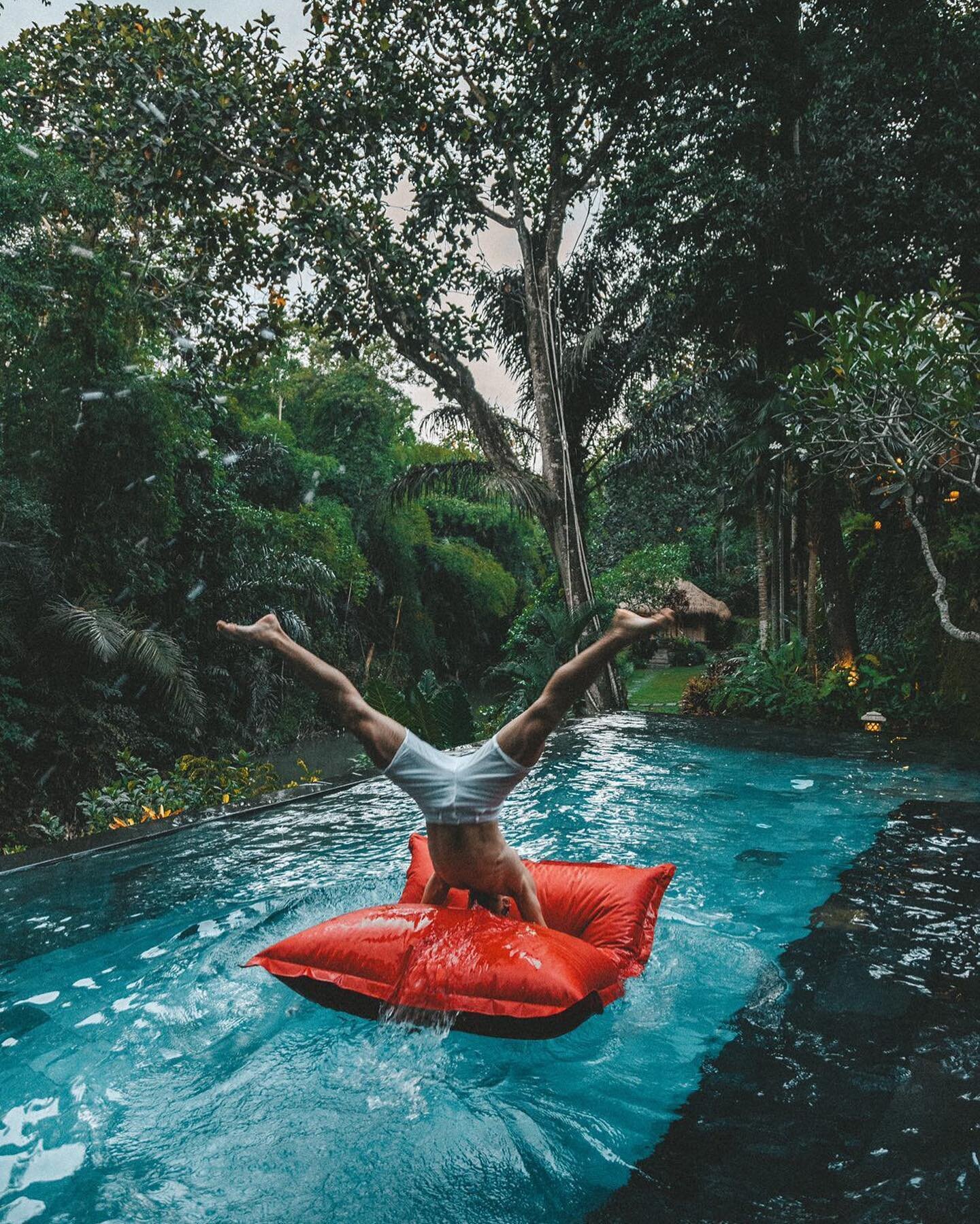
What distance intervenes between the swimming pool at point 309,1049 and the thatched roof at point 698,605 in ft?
57.5

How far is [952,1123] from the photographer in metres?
2.07

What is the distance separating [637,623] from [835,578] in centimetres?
752

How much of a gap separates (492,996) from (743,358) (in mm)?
9742

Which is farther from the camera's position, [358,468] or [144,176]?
[358,468]

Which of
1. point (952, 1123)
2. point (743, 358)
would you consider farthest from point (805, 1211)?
point (743, 358)

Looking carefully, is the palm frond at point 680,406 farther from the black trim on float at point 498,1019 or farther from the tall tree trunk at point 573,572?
the black trim on float at point 498,1019

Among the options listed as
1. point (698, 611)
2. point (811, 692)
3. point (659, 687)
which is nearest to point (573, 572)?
point (811, 692)

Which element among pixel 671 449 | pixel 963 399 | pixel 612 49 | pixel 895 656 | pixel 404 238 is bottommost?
pixel 895 656

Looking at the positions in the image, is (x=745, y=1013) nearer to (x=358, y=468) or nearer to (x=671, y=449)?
(x=671, y=449)

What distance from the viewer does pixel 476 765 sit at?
9.42 feet

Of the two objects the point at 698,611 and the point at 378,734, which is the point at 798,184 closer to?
the point at 378,734

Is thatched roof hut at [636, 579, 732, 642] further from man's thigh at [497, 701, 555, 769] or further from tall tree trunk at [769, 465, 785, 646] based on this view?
man's thigh at [497, 701, 555, 769]

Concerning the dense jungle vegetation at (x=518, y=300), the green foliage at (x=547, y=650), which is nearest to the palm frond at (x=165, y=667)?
the dense jungle vegetation at (x=518, y=300)

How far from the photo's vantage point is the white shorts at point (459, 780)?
9.32 ft
